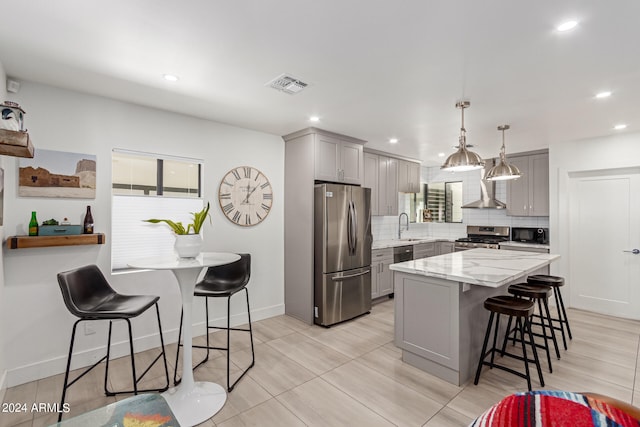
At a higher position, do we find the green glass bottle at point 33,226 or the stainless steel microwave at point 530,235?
the green glass bottle at point 33,226

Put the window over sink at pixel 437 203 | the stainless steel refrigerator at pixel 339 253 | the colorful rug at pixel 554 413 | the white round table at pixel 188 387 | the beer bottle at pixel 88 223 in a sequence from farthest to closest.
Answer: the window over sink at pixel 437 203
the stainless steel refrigerator at pixel 339 253
the beer bottle at pixel 88 223
the white round table at pixel 188 387
the colorful rug at pixel 554 413

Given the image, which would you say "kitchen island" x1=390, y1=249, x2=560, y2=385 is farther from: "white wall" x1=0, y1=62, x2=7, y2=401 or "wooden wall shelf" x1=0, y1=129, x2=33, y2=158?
"white wall" x1=0, y1=62, x2=7, y2=401

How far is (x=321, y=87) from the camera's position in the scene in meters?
2.76

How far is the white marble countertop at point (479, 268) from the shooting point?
7.92 ft

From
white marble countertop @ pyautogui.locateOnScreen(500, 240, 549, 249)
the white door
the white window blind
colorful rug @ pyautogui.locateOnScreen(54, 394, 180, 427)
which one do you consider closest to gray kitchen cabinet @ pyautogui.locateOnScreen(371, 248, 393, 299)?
white marble countertop @ pyautogui.locateOnScreen(500, 240, 549, 249)

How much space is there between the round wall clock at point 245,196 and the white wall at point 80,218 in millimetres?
98

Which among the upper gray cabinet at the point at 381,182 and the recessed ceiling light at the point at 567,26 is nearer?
the recessed ceiling light at the point at 567,26

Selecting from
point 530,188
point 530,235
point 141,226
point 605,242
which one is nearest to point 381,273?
point 530,235

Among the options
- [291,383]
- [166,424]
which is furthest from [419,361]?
[166,424]

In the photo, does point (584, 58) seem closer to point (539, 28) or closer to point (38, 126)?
point (539, 28)

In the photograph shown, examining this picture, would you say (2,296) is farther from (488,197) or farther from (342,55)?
(488,197)

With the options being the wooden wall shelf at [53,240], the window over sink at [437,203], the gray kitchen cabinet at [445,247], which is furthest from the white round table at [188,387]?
the window over sink at [437,203]

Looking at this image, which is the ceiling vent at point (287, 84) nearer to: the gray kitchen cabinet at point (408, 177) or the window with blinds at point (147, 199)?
the window with blinds at point (147, 199)

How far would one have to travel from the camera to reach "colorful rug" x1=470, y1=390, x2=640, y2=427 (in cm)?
76
